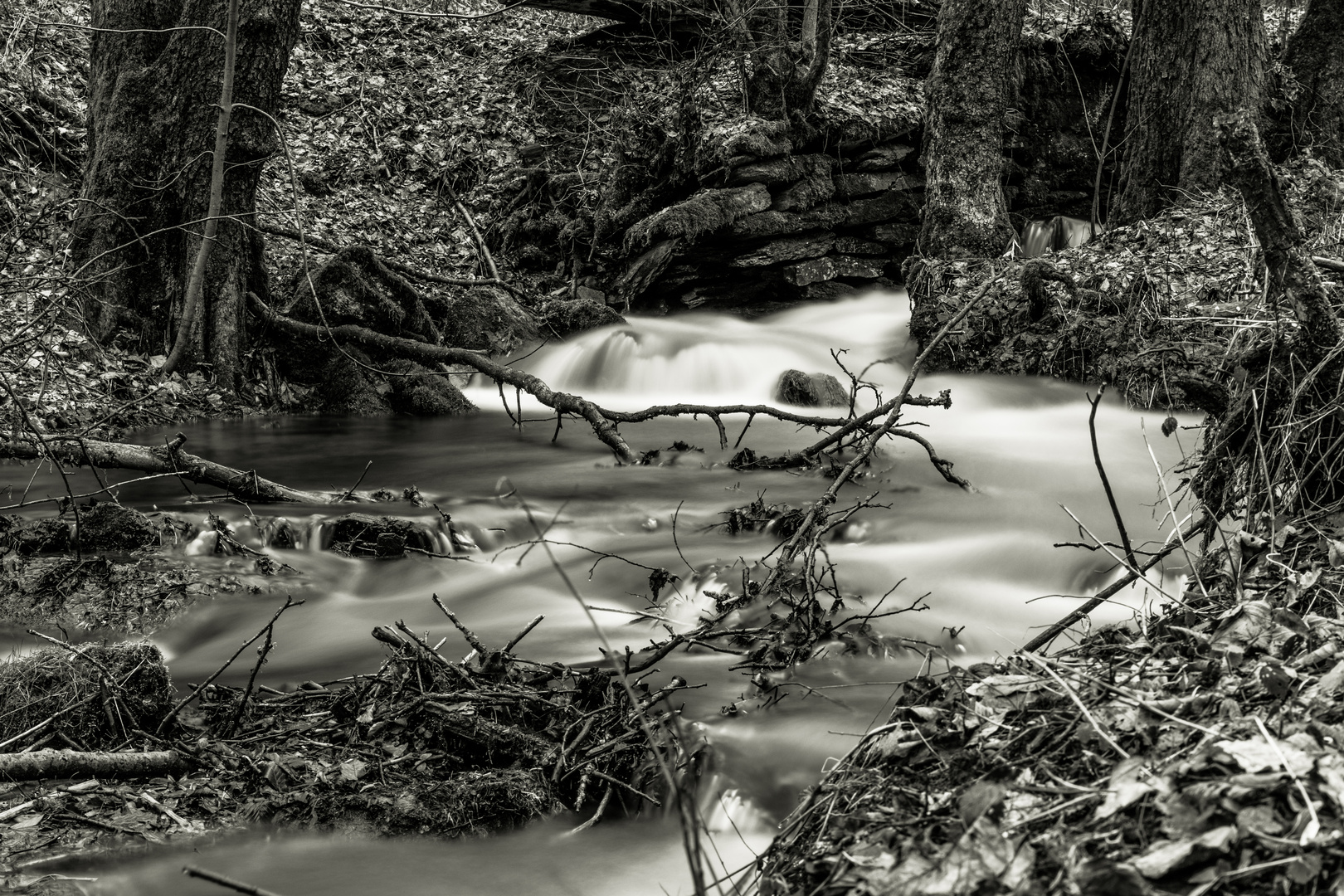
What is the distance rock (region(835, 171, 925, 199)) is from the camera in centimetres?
1339

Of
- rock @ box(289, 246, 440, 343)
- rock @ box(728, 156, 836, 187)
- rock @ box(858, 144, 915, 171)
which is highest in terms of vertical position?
rock @ box(858, 144, 915, 171)

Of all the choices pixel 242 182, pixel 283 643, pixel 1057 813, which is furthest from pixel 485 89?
pixel 1057 813

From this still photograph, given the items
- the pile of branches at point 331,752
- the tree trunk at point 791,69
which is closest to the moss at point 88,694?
the pile of branches at point 331,752

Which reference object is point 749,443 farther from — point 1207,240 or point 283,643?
point 283,643

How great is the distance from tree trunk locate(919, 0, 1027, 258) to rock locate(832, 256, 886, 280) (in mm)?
1964

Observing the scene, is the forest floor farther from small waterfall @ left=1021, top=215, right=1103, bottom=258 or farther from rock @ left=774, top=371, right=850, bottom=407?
small waterfall @ left=1021, top=215, right=1103, bottom=258

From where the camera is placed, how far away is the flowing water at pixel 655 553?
3.23m

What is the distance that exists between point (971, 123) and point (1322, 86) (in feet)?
13.0

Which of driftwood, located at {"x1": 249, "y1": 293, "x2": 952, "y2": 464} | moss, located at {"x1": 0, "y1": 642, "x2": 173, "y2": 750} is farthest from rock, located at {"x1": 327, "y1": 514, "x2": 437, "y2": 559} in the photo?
moss, located at {"x1": 0, "y1": 642, "x2": 173, "y2": 750}

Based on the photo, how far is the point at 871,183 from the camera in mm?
13453

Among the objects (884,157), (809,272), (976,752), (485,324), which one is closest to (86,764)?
(976,752)

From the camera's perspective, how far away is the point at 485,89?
16453 millimetres

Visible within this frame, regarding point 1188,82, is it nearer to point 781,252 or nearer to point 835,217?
point 835,217

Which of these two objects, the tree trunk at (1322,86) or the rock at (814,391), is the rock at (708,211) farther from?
the tree trunk at (1322,86)
